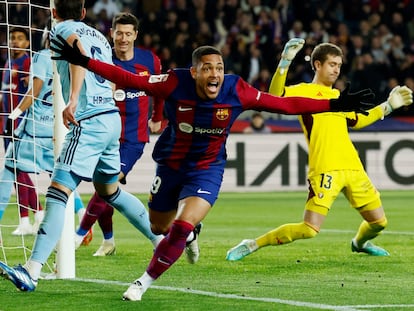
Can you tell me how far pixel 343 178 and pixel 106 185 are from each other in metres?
2.21

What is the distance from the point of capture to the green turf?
7047 mm

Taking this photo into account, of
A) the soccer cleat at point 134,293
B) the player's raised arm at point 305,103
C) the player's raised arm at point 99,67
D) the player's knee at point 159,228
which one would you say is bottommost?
the soccer cleat at point 134,293

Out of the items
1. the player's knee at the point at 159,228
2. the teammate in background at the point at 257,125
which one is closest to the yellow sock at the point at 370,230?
the player's knee at the point at 159,228

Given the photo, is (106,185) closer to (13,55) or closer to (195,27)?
(13,55)

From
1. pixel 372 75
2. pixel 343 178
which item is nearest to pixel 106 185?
pixel 343 178

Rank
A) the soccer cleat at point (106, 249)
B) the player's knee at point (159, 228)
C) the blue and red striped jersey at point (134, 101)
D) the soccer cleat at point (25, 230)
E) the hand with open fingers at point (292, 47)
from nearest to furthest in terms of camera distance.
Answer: the player's knee at point (159, 228)
the hand with open fingers at point (292, 47)
the soccer cleat at point (106, 249)
the blue and red striped jersey at point (134, 101)
the soccer cleat at point (25, 230)

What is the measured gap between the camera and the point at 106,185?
8578 mm

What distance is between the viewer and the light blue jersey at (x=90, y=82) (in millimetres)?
8031

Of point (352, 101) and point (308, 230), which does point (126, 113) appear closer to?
point (308, 230)

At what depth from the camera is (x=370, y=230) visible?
32.7ft

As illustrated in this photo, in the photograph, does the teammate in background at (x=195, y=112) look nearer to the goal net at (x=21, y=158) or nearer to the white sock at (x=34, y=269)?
the white sock at (x=34, y=269)

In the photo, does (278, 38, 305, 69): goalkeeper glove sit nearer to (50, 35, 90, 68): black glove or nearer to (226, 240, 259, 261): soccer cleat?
(226, 240, 259, 261): soccer cleat

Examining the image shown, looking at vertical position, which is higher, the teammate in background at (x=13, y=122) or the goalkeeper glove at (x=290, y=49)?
the goalkeeper glove at (x=290, y=49)

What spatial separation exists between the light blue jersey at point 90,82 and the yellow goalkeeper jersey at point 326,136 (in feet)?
6.36
